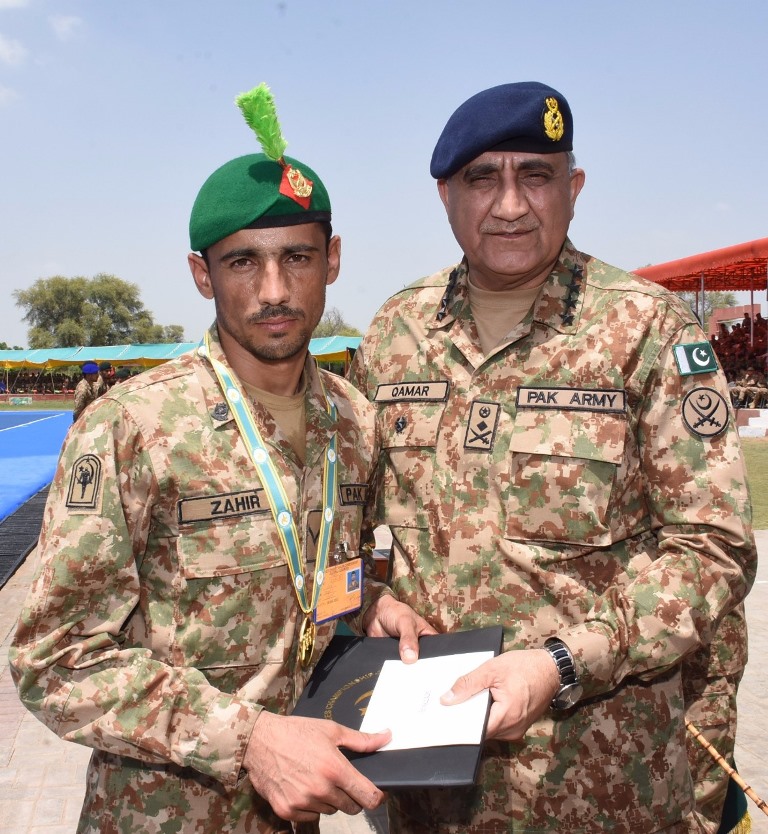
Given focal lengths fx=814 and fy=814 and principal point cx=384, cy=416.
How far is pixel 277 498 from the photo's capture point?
74.2 inches

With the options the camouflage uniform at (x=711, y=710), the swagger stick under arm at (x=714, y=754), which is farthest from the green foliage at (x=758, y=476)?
the swagger stick under arm at (x=714, y=754)

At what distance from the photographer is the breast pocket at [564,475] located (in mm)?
2082

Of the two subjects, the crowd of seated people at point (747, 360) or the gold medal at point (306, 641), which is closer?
the gold medal at point (306, 641)

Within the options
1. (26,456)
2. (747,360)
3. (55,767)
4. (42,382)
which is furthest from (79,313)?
(55,767)

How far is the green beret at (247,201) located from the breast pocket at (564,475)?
0.81m

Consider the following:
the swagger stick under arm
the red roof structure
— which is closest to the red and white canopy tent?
the red roof structure

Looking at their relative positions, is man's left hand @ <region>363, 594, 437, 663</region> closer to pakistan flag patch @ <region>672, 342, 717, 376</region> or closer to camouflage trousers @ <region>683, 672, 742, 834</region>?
pakistan flag patch @ <region>672, 342, 717, 376</region>

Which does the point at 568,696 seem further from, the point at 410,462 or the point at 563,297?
the point at 563,297

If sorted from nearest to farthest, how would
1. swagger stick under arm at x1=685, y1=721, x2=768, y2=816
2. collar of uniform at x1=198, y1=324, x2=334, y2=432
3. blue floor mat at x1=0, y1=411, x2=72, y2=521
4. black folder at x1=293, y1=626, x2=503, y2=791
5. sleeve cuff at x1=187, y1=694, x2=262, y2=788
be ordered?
black folder at x1=293, y1=626, x2=503, y2=791 → sleeve cuff at x1=187, y1=694, x2=262, y2=788 → collar of uniform at x1=198, y1=324, x2=334, y2=432 → swagger stick under arm at x1=685, y1=721, x2=768, y2=816 → blue floor mat at x1=0, y1=411, x2=72, y2=521

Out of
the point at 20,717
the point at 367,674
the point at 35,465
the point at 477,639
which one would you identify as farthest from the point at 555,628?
the point at 35,465

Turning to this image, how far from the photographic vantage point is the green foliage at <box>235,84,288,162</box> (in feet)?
6.25

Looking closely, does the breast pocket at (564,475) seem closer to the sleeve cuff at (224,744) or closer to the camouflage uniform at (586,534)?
the camouflage uniform at (586,534)

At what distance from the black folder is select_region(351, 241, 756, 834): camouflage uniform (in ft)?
0.80

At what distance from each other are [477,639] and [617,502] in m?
0.54
